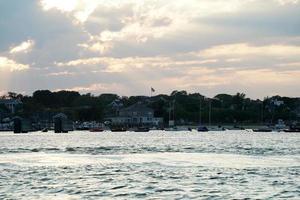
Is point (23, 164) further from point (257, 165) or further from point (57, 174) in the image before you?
point (257, 165)

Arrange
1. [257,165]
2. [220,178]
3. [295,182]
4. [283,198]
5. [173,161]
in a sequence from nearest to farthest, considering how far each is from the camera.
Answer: [283,198] → [295,182] → [220,178] → [257,165] → [173,161]

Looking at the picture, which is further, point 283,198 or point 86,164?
point 86,164

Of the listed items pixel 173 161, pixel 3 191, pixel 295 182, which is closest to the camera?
pixel 3 191

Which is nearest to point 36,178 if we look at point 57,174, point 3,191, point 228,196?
point 57,174

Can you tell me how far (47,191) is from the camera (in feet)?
135

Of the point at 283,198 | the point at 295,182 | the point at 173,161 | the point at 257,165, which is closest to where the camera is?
the point at 283,198

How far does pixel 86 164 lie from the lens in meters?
64.2

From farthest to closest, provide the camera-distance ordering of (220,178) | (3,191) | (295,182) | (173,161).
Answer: (173,161) < (220,178) < (295,182) < (3,191)

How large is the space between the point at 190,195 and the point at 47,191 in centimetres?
928

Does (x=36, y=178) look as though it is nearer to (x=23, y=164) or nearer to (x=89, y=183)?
(x=89, y=183)

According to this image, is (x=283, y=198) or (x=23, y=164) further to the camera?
(x=23, y=164)

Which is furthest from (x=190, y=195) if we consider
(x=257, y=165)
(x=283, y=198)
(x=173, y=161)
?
(x=173, y=161)

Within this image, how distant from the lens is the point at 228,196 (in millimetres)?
37969

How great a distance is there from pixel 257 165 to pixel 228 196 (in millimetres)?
24694
